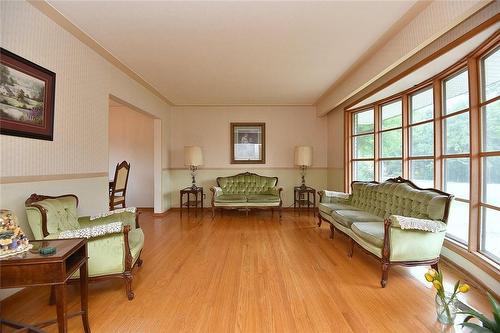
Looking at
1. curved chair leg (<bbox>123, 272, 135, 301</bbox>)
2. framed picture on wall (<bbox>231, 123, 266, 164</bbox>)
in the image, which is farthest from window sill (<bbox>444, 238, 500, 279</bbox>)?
framed picture on wall (<bbox>231, 123, 266, 164</bbox>)

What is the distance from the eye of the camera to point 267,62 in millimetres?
3344

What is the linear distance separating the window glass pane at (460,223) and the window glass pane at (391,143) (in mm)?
1245

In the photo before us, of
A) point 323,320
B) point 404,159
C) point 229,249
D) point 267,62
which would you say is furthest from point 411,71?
point 229,249

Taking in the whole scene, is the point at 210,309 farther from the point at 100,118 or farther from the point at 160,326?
the point at 100,118

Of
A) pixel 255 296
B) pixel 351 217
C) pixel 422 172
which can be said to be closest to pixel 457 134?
pixel 422 172

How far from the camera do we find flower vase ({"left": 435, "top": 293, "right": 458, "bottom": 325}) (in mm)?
1668

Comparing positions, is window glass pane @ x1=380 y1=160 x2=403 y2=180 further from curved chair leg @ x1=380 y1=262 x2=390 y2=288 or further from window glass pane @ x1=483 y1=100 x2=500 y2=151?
curved chair leg @ x1=380 y1=262 x2=390 y2=288

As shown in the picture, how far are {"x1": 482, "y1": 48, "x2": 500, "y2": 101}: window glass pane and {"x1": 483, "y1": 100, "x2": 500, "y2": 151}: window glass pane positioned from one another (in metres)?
0.11

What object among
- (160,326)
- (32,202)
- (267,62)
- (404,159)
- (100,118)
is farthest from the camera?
(404,159)

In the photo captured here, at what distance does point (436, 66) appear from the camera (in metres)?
2.70

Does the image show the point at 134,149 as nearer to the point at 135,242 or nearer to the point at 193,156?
the point at 193,156

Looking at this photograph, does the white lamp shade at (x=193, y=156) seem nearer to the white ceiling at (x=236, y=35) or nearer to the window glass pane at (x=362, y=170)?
the white ceiling at (x=236, y=35)

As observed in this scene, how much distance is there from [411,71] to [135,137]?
5.86 metres

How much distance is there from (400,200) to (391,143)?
4.86 ft
